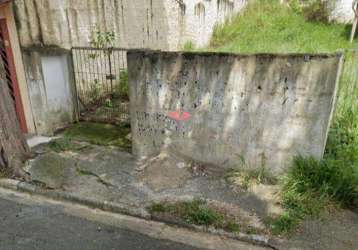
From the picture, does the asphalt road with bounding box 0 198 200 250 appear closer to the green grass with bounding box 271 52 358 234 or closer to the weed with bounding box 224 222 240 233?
the weed with bounding box 224 222 240 233

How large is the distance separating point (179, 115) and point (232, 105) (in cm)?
85

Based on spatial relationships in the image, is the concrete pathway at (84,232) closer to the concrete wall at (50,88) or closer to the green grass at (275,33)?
the concrete wall at (50,88)

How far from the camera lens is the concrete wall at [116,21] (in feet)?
22.7

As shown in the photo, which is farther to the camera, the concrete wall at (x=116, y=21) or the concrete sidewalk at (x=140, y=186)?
the concrete wall at (x=116, y=21)

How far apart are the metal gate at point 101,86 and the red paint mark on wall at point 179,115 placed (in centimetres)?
224

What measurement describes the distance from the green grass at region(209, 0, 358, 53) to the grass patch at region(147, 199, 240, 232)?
469 cm

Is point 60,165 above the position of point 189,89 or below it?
below

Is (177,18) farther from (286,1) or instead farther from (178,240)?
(286,1)

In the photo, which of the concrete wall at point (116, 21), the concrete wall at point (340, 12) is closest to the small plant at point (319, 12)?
the concrete wall at point (340, 12)

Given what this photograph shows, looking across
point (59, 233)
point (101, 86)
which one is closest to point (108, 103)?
point (101, 86)

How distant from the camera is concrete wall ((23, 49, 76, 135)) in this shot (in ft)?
18.9

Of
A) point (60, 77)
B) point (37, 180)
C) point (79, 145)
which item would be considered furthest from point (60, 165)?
point (60, 77)

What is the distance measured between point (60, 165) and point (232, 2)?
9.11m

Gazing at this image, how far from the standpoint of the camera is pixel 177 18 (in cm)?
719
